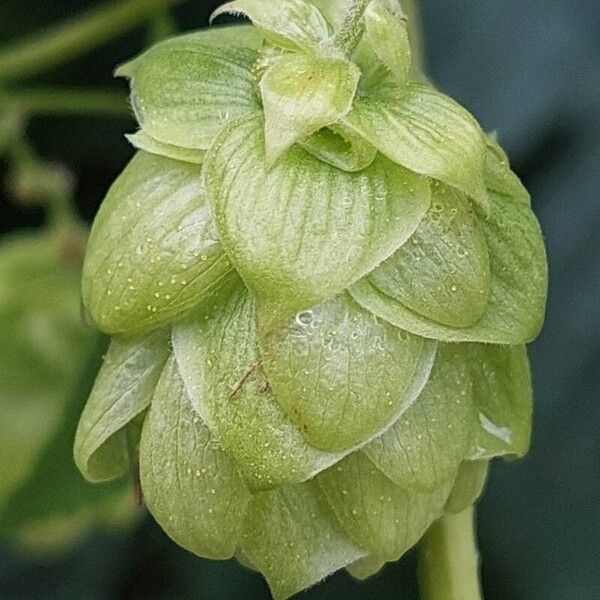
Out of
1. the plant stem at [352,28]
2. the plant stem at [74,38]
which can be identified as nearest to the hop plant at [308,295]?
the plant stem at [352,28]

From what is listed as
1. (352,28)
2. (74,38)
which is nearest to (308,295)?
(352,28)

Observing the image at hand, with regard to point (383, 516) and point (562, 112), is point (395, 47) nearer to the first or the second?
point (383, 516)

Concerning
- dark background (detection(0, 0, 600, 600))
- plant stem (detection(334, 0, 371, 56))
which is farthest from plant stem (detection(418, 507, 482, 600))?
dark background (detection(0, 0, 600, 600))

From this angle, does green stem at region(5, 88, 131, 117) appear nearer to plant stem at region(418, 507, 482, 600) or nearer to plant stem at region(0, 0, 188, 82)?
plant stem at region(0, 0, 188, 82)

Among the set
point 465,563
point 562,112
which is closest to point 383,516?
point 465,563

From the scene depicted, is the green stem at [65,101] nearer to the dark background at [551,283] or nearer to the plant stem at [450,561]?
the dark background at [551,283]
